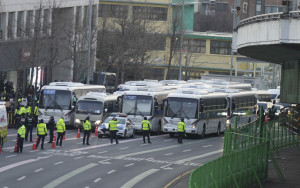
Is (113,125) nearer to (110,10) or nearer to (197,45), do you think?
(110,10)

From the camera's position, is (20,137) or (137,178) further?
(20,137)

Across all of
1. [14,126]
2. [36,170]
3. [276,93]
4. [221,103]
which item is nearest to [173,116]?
[221,103]

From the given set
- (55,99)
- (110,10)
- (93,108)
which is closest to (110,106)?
(93,108)

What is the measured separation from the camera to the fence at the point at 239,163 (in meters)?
21.2

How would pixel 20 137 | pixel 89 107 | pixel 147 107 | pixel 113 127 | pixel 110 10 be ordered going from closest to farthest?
pixel 20 137 → pixel 113 127 → pixel 147 107 → pixel 89 107 → pixel 110 10

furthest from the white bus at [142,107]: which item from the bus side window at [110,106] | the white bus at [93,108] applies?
the bus side window at [110,106]

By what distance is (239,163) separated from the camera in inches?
1023

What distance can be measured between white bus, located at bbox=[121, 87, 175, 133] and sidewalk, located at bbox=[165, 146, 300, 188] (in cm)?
1020

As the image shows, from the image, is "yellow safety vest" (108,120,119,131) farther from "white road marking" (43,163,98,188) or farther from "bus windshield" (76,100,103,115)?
"white road marking" (43,163,98,188)

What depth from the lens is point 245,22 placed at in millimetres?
29312

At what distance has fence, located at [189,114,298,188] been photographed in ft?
69.6

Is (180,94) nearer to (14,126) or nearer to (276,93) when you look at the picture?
(14,126)

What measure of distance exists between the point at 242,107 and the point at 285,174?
24.5 meters

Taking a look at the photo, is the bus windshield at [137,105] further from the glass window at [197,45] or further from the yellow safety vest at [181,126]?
→ the glass window at [197,45]
